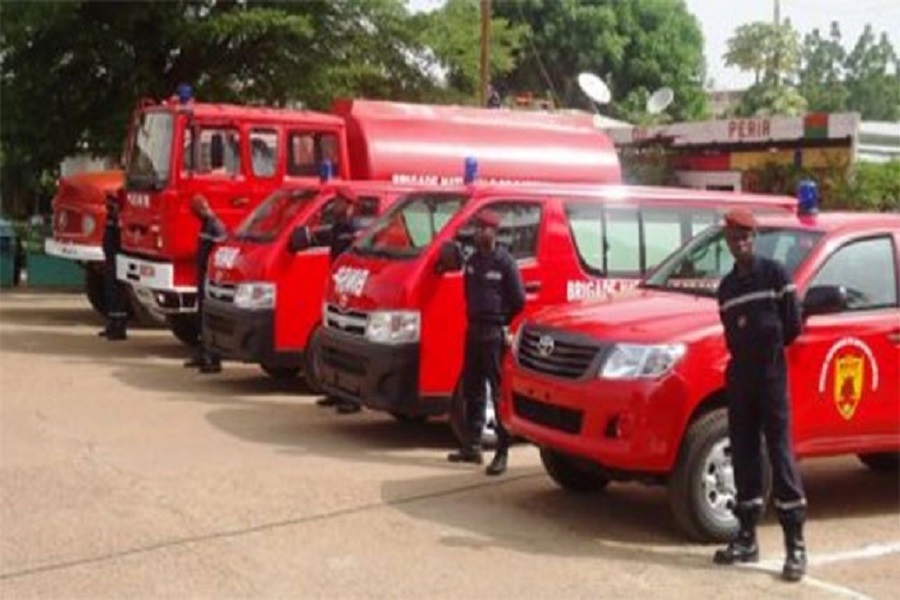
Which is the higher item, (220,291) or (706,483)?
(220,291)

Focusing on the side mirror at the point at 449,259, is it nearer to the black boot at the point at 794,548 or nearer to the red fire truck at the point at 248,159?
the black boot at the point at 794,548

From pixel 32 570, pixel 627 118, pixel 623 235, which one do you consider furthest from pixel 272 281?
pixel 627 118

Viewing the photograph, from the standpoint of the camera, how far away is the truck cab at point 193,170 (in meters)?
14.3

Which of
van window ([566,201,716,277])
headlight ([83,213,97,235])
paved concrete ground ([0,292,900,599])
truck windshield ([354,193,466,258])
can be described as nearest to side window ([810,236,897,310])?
paved concrete ground ([0,292,900,599])

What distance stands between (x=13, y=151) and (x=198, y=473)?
1636 centimetres

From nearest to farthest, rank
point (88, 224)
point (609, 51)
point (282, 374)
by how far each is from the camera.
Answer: point (282, 374) < point (88, 224) < point (609, 51)

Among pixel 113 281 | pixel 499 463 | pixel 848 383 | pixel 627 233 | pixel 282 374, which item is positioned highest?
pixel 627 233

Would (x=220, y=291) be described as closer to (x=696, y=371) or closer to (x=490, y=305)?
(x=490, y=305)

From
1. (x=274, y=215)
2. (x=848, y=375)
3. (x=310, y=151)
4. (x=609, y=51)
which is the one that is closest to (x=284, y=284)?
(x=274, y=215)

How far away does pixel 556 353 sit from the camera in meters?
7.10

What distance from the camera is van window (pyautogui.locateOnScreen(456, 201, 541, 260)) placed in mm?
9422

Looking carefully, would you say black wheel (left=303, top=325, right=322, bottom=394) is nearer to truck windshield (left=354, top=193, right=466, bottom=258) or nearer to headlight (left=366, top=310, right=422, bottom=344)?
truck windshield (left=354, top=193, right=466, bottom=258)

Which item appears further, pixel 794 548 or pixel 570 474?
pixel 570 474

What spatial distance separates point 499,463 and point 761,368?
2575 mm
